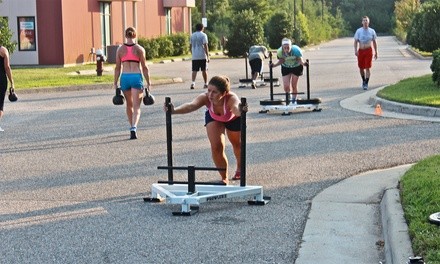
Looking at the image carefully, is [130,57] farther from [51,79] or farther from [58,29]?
[58,29]

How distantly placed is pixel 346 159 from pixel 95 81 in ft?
60.7

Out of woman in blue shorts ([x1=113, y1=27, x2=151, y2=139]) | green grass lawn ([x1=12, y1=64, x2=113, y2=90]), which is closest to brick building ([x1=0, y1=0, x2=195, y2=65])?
green grass lawn ([x1=12, y1=64, x2=113, y2=90])

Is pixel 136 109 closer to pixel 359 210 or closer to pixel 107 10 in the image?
pixel 359 210

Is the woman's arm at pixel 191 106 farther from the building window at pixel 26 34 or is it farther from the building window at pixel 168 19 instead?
the building window at pixel 168 19

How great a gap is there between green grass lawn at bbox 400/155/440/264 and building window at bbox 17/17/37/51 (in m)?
34.2

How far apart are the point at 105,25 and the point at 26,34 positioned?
5733mm

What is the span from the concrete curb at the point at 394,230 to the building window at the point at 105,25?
39.2 meters

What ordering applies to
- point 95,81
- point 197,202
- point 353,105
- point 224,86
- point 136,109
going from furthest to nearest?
1. point 95,81
2. point 353,105
3. point 136,109
4. point 224,86
5. point 197,202

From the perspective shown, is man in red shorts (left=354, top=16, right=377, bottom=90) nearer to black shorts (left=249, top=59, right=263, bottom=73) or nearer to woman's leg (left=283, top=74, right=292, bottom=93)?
black shorts (left=249, top=59, right=263, bottom=73)

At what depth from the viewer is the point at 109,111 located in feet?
67.8

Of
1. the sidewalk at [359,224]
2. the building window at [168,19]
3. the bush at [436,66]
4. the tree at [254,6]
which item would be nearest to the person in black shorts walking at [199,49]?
the bush at [436,66]

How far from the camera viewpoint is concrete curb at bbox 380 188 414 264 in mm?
7098

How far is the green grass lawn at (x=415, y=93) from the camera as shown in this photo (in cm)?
1855

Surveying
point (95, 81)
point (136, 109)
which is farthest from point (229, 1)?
point (136, 109)
